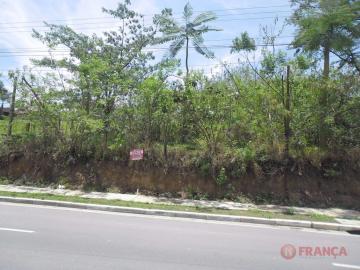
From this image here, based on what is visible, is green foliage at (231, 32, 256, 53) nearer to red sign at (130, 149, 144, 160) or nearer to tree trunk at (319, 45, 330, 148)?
tree trunk at (319, 45, 330, 148)

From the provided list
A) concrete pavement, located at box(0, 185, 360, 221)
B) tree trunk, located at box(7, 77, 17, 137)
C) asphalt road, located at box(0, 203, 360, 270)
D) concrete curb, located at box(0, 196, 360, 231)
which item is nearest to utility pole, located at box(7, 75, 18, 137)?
tree trunk, located at box(7, 77, 17, 137)

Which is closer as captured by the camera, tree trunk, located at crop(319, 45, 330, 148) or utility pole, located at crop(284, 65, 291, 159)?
utility pole, located at crop(284, 65, 291, 159)

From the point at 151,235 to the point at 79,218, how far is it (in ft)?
8.85

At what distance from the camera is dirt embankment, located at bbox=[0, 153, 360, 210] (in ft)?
46.4

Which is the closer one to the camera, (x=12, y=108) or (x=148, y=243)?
(x=148, y=243)

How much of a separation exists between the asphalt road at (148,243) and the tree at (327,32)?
22.5ft

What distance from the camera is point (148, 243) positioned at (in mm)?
7129

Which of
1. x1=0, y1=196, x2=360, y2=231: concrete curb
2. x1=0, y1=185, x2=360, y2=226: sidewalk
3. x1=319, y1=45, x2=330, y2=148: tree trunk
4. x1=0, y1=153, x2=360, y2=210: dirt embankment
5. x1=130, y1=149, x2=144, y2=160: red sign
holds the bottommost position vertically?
x1=0, y1=196, x2=360, y2=231: concrete curb

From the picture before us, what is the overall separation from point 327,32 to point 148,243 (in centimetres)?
1231

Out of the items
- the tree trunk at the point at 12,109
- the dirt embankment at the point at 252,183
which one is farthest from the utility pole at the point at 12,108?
the dirt embankment at the point at 252,183

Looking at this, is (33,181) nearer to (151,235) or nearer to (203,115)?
(203,115)

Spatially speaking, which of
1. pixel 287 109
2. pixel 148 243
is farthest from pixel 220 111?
pixel 148 243

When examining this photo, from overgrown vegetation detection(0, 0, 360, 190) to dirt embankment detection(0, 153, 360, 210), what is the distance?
11.2 inches

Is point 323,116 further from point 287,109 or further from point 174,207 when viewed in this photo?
point 174,207
